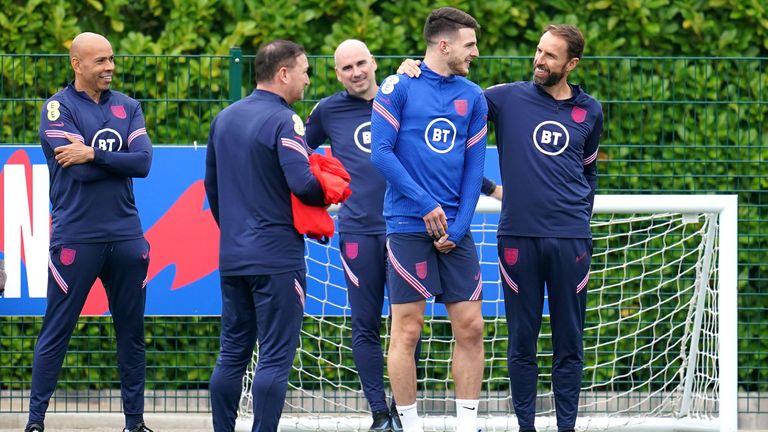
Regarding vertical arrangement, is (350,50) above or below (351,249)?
above

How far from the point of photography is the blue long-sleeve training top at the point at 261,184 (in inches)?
228

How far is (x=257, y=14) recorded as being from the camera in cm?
848

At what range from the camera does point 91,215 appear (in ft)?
22.5

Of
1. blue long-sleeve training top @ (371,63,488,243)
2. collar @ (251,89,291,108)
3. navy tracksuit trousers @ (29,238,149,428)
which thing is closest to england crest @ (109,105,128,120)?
navy tracksuit trousers @ (29,238,149,428)

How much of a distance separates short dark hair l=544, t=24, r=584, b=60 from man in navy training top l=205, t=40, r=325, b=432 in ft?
4.51

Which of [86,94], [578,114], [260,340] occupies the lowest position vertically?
[260,340]

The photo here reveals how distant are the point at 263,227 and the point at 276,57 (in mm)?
781

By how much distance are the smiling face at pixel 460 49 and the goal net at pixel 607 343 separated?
182 centimetres

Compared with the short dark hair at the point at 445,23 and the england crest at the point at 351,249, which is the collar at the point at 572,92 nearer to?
the short dark hair at the point at 445,23

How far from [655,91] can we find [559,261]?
2199 millimetres

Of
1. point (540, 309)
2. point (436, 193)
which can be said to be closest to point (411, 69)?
point (436, 193)

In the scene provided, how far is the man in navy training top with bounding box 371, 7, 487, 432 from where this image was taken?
20.4ft

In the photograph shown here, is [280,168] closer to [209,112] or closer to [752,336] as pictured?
[209,112]

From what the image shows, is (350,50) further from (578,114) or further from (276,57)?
(578,114)
